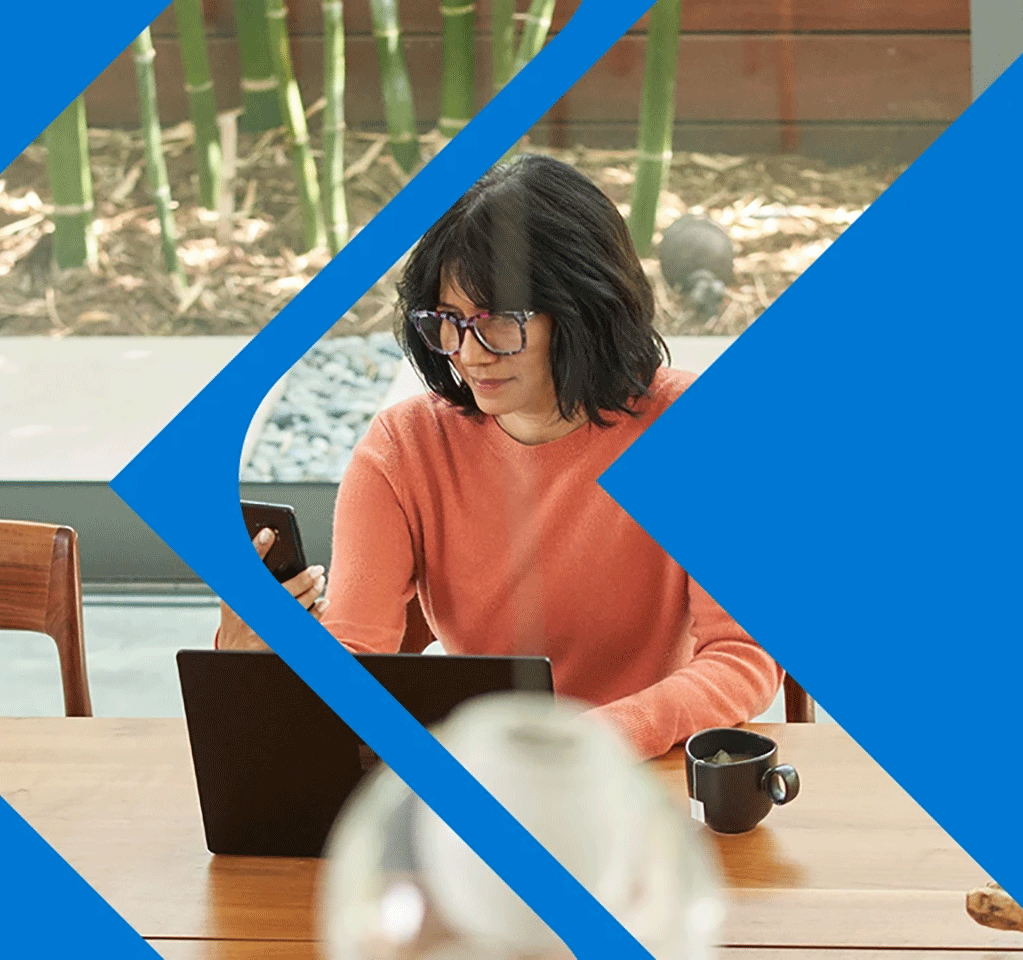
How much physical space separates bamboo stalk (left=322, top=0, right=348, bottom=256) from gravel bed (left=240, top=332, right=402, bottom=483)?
54mm

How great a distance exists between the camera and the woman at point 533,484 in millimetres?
652

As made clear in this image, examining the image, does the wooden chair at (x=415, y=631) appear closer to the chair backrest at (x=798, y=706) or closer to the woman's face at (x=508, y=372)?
the woman's face at (x=508, y=372)

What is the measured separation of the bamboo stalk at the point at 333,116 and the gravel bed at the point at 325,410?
2.1 inches

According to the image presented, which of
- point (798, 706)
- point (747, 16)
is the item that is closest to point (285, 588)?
point (747, 16)

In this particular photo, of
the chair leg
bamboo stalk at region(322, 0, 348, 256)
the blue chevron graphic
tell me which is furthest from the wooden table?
bamboo stalk at region(322, 0, 348, 256)

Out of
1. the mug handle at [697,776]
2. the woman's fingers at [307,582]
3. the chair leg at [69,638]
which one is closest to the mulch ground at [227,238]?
the woman's fingers at [307,582]

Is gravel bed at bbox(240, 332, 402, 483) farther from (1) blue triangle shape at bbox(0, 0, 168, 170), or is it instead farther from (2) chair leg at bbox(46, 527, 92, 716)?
(2) chair leg at bbox(46, 527, 92, 716)

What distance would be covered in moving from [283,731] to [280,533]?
5.4 inches

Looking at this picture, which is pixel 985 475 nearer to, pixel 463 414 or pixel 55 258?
pixel 463 414

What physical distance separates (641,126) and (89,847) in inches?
→ 20.5

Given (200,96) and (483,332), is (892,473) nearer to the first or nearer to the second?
(483,332)

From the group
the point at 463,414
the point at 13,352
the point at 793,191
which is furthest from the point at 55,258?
the point at 793,191

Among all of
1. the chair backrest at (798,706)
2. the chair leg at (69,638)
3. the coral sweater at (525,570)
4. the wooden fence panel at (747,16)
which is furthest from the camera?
the chair leg at (69,638)

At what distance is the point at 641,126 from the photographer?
644 mm
